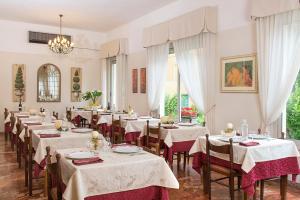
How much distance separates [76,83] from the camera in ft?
32.6

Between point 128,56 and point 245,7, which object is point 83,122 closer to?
point 128,56

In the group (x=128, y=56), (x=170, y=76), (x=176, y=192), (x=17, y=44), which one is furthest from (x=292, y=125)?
(x=17, y=44)

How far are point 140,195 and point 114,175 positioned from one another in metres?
0.30

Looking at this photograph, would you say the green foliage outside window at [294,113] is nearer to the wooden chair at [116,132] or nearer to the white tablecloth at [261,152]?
the white tablecloth at [261,152]

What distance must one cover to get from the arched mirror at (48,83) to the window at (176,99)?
155 inches

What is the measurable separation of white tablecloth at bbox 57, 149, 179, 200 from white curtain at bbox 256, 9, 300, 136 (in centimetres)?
259

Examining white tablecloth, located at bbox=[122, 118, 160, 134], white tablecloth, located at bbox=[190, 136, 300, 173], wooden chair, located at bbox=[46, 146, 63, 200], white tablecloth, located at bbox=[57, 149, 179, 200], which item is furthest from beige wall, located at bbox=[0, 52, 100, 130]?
white tablecloth, located at bbox=[57, 149, 179, 200]

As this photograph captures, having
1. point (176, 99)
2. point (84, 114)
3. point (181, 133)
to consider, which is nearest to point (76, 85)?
point (84, 114)

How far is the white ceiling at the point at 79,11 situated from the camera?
6977mm

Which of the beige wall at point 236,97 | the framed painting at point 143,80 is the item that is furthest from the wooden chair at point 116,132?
the framed painting at point 143,80

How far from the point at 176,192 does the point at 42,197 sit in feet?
5.54

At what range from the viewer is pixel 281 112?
4.38 metres

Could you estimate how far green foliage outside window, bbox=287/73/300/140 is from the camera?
4.38m

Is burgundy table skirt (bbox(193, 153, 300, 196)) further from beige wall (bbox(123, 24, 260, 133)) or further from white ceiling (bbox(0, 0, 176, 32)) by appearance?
white ceiling (bbox(0, 0, 176, 32))
